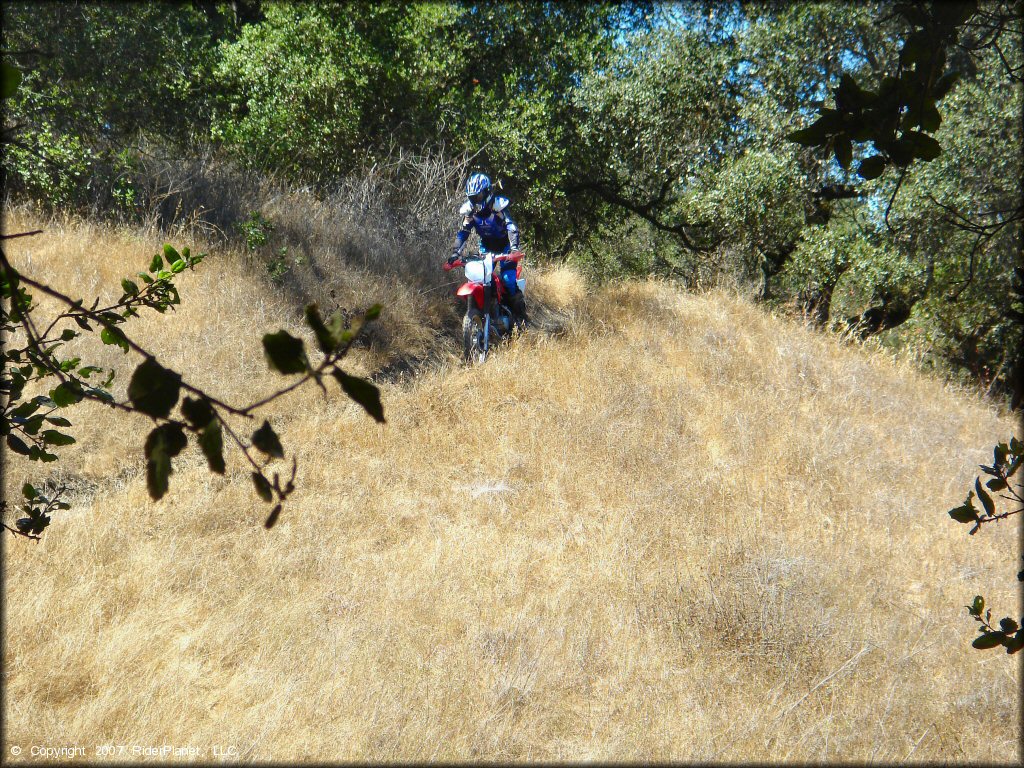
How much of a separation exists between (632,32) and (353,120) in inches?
246

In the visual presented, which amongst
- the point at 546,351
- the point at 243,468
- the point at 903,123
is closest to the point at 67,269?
the point at 243,468

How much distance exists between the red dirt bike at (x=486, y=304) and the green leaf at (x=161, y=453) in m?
7.50

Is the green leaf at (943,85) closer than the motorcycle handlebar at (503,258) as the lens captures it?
Yes

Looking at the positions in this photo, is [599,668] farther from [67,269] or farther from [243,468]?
[67,269]

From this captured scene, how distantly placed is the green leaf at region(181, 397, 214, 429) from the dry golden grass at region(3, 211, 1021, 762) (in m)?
2.93

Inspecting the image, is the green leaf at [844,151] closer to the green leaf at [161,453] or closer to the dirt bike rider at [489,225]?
the green leaf at [161,453]

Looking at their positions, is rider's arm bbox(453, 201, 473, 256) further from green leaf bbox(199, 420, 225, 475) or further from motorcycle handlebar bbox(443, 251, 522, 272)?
green leaf bbox(199, 420, 225, 475)

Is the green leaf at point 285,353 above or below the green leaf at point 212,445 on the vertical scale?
above

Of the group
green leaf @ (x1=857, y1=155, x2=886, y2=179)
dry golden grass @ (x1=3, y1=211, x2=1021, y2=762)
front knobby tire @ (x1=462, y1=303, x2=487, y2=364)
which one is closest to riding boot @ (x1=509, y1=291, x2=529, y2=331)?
front knobby tire @ (x1=462, y1=303, x2=487, y2=364)

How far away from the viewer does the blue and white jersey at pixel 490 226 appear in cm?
866

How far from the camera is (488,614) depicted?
4.58m

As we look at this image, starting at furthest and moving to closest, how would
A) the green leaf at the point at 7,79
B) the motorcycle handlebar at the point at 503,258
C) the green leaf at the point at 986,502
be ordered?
the motorcycle handlebar at the point at 503,258 < the green leaf at the point at 986,502 < the green leaf at the point at 7,79

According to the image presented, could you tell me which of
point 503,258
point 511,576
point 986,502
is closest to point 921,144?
point 986,502

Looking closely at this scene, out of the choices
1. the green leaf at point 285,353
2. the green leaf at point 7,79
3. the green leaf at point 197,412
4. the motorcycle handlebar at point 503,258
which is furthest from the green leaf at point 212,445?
the motorcycle handlebar at point 503,258
